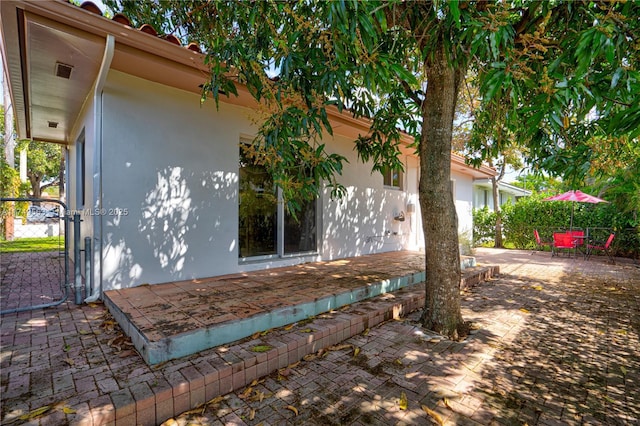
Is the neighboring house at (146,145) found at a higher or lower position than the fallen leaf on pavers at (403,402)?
higher

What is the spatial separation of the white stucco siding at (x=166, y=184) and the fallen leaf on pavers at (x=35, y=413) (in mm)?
2326

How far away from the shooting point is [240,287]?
425 cm

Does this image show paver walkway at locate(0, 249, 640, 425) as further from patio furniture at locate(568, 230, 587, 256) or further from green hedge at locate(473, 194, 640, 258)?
green hedge at locate(473, 194, 640, 258)

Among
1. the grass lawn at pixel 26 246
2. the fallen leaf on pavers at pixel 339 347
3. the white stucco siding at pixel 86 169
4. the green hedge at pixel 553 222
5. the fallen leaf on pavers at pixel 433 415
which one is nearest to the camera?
the fallen leaf on pavers at pixel 433 415

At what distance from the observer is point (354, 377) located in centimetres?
266

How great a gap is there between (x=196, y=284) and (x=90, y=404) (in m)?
2.50

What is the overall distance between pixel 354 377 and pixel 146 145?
3.88m

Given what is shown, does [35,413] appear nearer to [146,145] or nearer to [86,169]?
[146,145]

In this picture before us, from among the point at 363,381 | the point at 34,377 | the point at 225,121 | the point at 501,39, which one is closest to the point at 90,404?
the point at 34,377

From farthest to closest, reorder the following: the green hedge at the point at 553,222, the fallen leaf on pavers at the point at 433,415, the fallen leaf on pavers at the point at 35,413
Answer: the green hedge at the point at 553,222, the fallen leaf on pavers at the point at 433,415, the fallen leaf on pavers at the point at 35,413

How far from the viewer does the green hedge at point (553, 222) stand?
32.0ft

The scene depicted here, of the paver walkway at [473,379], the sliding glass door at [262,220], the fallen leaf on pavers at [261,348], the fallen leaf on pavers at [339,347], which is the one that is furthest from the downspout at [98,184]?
the fallen leaf on pavers at [339,347]

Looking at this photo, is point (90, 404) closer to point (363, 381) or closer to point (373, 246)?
point (363, 381)

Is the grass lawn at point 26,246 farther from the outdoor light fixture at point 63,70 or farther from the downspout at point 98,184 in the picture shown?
the outdoor light fixture at point 63,70
